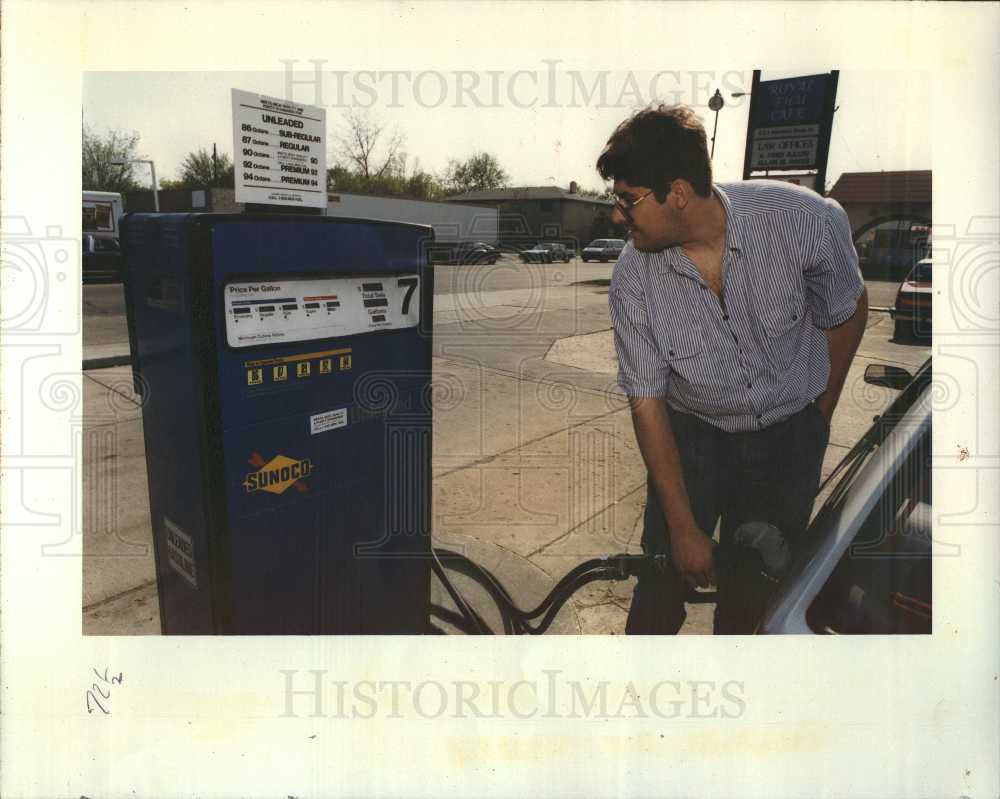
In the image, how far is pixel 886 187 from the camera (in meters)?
2.45

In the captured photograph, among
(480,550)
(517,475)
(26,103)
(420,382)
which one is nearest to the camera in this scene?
(26,103)

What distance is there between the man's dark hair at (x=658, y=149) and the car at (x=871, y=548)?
0.85 m

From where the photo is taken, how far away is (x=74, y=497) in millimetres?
2129

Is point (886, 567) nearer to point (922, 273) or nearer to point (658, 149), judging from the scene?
point (658, 149)

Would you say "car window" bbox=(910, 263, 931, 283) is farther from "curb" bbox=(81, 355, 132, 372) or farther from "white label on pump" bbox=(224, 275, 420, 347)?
"curb" bbox=(81, 355, 132, 372)

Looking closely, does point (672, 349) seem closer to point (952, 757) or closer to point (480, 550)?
point (952, 757)

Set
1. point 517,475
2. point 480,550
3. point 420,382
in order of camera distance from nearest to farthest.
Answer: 1. point 420,382
2. point 480,550
3. point 517,475

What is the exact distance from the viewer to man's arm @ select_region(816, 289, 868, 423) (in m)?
2.21

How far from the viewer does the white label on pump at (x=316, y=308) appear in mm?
1780

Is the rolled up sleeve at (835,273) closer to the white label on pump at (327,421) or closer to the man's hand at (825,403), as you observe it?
the man's hand at (825,403)

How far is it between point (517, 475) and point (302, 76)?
9.61ft

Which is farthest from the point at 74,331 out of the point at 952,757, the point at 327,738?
the point at 952,757

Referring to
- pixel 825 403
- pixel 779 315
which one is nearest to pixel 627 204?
pixel 779 315

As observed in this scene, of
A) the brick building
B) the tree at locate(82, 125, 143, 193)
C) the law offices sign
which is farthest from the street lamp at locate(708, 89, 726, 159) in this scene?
A: the tree at locate(82, 125, 143, 193)
